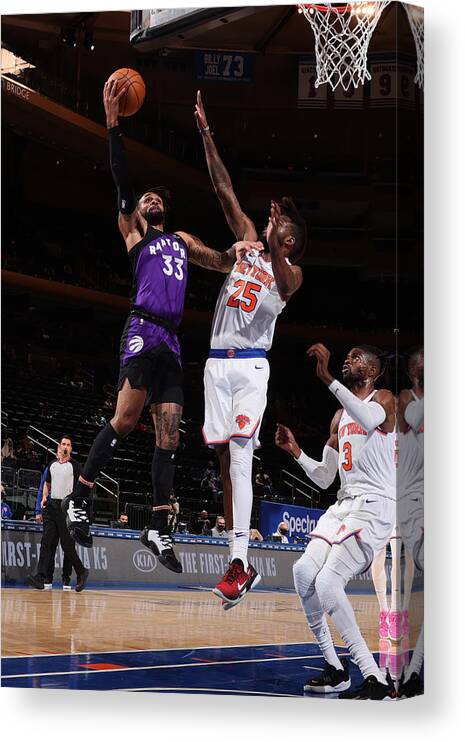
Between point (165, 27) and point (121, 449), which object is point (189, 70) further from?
point (121, 449)

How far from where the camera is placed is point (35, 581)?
321 inches

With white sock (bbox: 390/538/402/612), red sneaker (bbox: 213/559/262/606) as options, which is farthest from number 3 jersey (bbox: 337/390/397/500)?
red sneaker (bbox: 213/559/262/606)

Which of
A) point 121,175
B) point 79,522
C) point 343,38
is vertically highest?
point 343,38

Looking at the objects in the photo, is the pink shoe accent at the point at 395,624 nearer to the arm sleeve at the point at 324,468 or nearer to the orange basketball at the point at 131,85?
the arm sleeve at the point at 324,468

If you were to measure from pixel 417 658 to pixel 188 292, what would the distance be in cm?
253

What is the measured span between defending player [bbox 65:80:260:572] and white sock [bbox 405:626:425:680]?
1555 millimetres

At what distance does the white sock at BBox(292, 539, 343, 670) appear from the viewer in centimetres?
741

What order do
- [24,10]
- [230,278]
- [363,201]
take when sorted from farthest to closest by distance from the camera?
[24,10], [230,278], [363,201]

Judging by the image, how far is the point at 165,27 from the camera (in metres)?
7.91

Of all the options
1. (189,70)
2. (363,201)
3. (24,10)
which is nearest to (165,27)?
(189,70)

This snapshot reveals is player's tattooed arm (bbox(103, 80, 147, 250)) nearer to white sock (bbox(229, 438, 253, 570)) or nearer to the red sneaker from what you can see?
white sock (bbox(229, 438, 253, 570))

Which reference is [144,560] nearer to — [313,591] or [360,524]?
[313,591]

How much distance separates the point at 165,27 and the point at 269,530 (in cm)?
307

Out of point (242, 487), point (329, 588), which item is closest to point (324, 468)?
point (242, 487)
